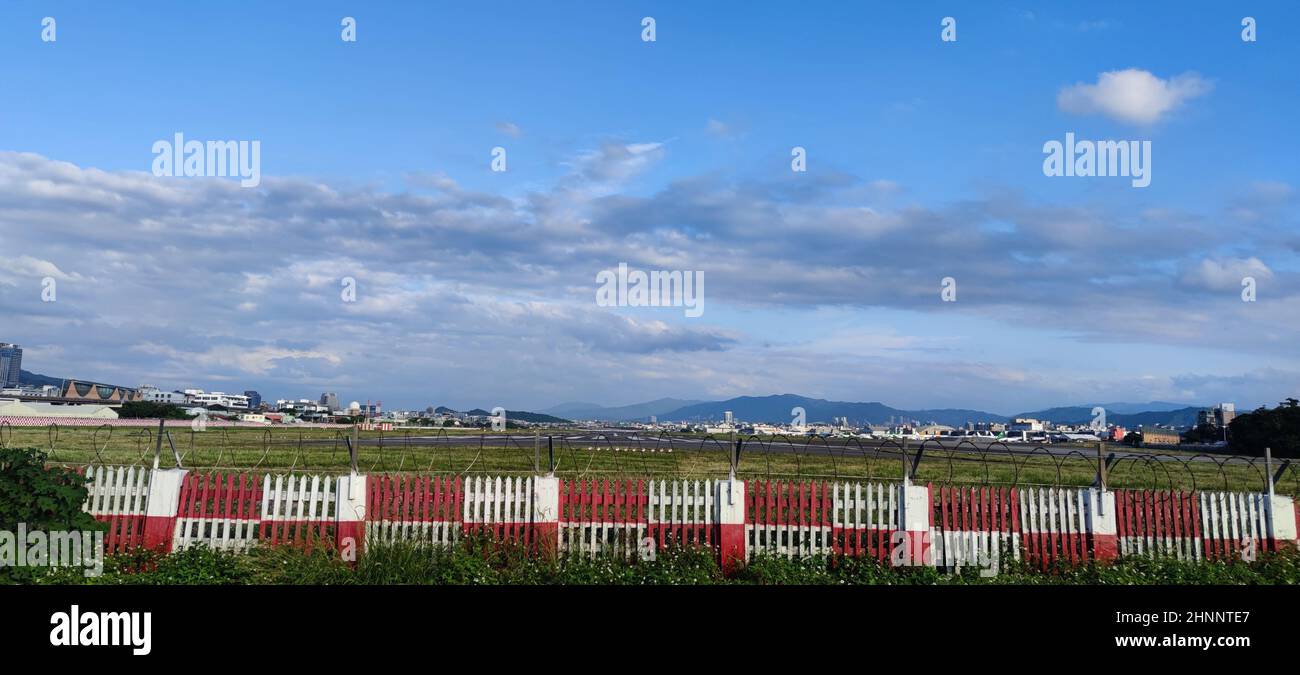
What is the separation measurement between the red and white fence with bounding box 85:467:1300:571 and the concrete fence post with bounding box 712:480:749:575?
2cm

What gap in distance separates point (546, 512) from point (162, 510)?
20.8 feet

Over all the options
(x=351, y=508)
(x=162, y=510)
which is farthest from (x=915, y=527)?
(x=162, y=510)

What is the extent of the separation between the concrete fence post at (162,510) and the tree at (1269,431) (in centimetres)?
6658

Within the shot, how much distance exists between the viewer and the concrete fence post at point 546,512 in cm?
1262

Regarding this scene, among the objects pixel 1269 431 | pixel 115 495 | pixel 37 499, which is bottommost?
pixel 1269 431

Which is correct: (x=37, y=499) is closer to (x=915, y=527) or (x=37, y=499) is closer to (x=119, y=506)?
(x=119, y=506)

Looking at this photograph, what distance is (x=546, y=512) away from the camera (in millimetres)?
12742

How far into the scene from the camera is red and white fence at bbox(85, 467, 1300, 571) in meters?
12.7

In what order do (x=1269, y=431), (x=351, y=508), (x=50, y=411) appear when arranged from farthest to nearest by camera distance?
(x=50, y=411)
(x=1269, y=431)
(x=351, y=508)

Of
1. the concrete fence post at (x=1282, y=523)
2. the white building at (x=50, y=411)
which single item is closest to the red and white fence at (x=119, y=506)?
the concrete fence post at (x=1282, y=523)

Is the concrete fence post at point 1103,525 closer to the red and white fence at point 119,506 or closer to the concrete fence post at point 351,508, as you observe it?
the concrete fence post at point 351,508
